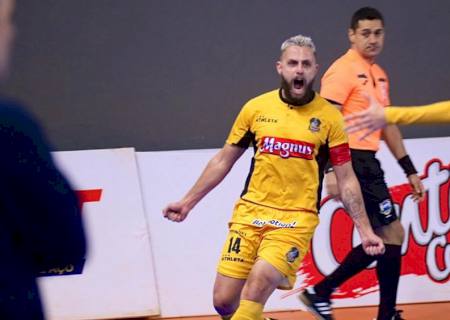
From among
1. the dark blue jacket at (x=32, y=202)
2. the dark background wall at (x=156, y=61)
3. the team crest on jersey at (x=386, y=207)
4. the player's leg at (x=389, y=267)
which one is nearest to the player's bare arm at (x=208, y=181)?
the team crest on jersey at (x=386, y=207)

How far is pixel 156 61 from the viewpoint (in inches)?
349

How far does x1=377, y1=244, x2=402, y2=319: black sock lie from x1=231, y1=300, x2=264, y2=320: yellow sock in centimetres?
160

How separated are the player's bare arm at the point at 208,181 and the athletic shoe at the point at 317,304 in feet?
4.41

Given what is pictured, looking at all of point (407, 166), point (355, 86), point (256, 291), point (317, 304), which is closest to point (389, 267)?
point (317, 304)

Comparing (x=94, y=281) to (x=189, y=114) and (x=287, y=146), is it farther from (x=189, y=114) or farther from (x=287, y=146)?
(x=287, y=146)

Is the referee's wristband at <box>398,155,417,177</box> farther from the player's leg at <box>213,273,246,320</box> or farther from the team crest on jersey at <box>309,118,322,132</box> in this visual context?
the player's leg at <box>213,273,246,320</box>

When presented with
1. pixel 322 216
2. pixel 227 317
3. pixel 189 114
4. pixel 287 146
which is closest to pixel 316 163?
pixel 287 146

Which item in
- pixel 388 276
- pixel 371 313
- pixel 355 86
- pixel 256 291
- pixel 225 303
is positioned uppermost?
pixel 355 86

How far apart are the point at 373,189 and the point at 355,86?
0.70 metres

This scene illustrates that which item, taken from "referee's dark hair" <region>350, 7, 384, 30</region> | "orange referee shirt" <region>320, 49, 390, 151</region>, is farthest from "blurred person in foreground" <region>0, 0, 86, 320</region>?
"referee's dark hair" <region>350, 7, 384, 30</region>

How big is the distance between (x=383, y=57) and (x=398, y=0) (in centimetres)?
51

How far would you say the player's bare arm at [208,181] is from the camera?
6445 mm

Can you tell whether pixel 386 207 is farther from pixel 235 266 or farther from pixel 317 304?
pixel 235 266

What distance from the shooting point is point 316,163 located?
6.22 metres
